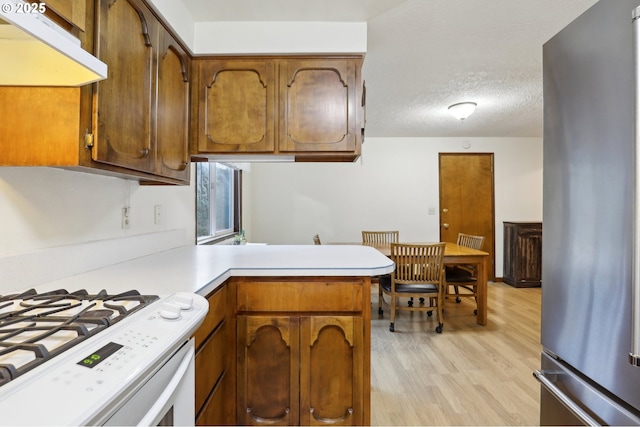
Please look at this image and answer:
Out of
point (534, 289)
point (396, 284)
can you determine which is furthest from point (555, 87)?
point (534, 289)

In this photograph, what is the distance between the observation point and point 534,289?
4.59 meters

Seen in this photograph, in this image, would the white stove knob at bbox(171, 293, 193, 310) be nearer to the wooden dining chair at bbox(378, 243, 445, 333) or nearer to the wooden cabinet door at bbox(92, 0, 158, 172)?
the wooden cabinet door at bbox(92, 0, 158, 172)

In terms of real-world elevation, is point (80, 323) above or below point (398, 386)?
above

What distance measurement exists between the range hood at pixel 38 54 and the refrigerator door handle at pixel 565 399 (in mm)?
1613

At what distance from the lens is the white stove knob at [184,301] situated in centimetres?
85

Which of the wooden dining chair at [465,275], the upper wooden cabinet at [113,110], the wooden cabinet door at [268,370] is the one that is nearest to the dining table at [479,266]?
the wooden dining chair at [465,275]

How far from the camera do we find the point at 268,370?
57.8 inches

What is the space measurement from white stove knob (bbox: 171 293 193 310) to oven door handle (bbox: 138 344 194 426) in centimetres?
13

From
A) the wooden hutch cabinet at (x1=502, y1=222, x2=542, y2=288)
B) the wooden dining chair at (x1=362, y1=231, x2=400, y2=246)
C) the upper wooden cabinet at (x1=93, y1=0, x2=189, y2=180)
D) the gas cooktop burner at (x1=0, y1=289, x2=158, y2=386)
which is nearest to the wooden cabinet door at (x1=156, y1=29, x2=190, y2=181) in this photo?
the upper wooden cabinet at (x1=93, y1=0, x2=189, y2=180)

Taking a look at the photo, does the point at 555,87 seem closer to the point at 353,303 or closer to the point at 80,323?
the point at 353,303

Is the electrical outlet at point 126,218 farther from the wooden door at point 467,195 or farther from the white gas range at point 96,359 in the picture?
the wooden door at point 467,195

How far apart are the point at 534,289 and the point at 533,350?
244cm

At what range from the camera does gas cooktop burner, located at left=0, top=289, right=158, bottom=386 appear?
0.55 m

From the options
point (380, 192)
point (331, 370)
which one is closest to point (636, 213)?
point (331, 370)
